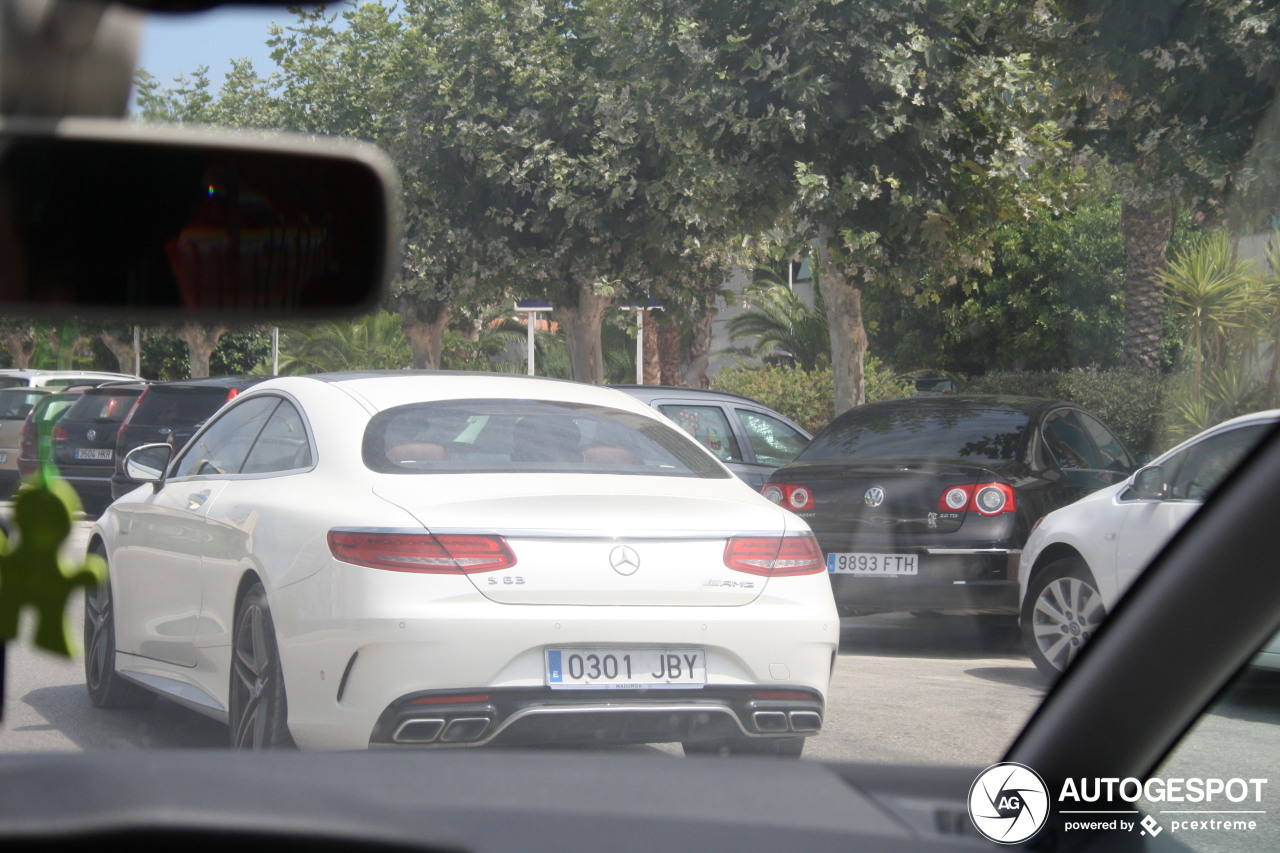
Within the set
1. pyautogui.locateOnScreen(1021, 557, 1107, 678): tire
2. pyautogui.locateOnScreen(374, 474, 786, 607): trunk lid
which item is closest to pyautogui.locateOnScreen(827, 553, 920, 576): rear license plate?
pyautogui.locateOnScreen(1021, 557, 1107, 678): tire

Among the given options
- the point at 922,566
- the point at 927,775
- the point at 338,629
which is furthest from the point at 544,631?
the point at 922,566

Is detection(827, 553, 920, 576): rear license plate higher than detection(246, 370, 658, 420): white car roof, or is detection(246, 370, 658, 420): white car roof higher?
detection(246, 370, 658, 420): white car roof

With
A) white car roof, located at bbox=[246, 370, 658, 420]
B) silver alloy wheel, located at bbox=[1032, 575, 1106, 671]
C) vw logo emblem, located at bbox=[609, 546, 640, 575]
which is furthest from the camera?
silver alloy wheel, located at bbox=[1032, 575, 1106, 671]

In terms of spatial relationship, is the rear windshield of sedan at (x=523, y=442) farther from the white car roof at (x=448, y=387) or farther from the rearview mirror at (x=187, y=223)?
the rearview mirror at (x=187, y=223)

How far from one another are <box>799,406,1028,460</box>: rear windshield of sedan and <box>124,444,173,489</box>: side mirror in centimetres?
473

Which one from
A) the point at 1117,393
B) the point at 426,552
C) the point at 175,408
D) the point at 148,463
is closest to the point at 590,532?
the point at 426,552

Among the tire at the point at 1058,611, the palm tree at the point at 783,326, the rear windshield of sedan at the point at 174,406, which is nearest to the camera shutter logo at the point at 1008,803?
the tire at the point at 1058,611

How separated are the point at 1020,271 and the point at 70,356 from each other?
87.0ft

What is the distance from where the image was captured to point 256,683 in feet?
16.4

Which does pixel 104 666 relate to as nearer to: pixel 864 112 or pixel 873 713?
pixel 873 713

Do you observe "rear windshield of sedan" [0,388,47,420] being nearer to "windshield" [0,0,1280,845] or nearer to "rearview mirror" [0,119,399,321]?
"windshield" [0,0,1280,845]

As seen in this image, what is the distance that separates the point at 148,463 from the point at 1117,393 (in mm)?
14108

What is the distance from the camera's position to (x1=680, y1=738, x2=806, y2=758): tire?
17.7ft

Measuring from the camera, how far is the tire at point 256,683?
482cm
